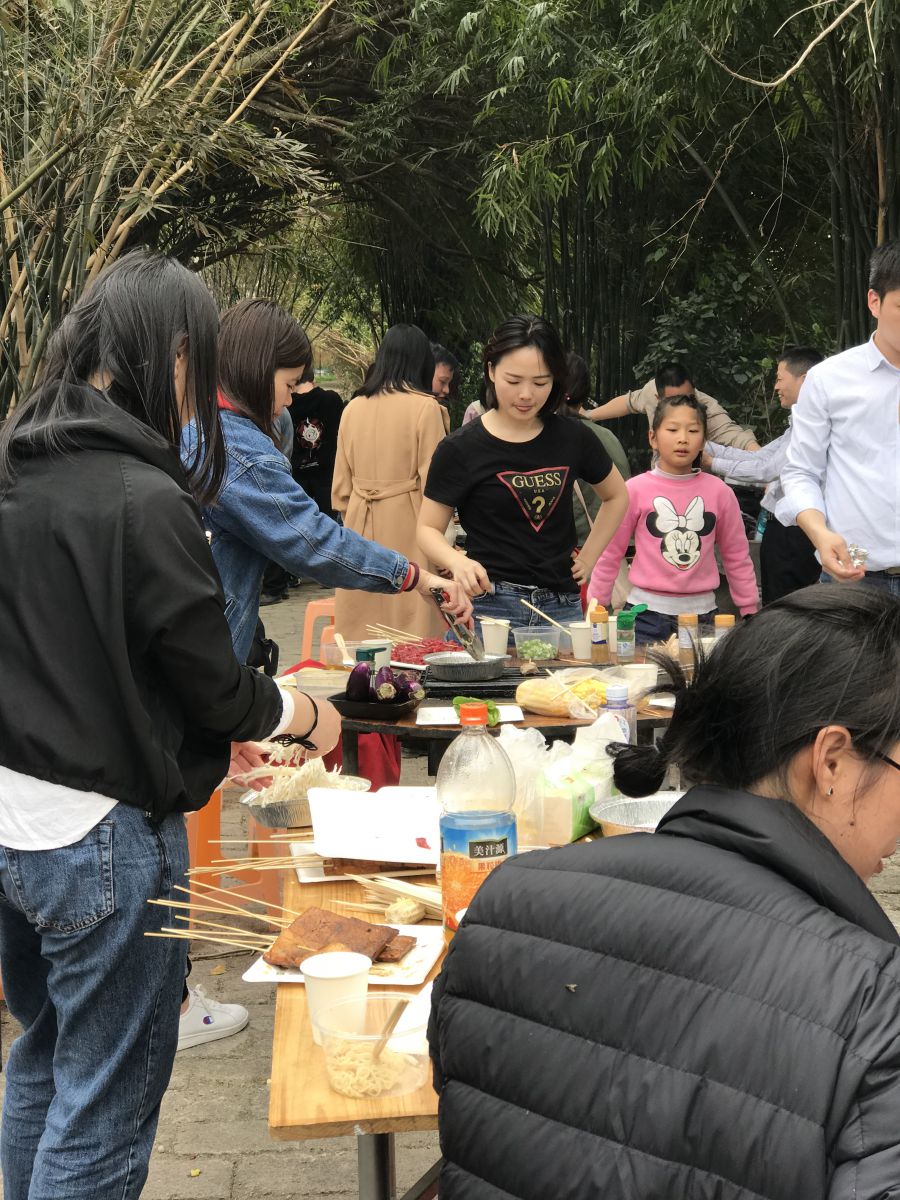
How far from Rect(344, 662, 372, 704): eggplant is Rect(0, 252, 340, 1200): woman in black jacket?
132cm

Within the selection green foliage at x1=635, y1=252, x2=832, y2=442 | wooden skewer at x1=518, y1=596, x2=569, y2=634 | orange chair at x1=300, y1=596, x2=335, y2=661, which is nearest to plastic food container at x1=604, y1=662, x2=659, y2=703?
wooden skewer at x1=518, y1=596, x2=569, y2=634

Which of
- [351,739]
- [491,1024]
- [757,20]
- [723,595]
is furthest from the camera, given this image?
[723,595]

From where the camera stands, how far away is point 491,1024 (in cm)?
121

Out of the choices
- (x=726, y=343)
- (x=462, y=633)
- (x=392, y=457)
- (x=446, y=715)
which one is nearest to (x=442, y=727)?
(x=446, y=715)

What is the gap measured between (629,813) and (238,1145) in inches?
53.0

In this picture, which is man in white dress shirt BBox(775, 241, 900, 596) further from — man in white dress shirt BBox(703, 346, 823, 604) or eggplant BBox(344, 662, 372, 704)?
man in white dress shirt BBox(703, 346, 823, 604)

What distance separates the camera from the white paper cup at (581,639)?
378cm

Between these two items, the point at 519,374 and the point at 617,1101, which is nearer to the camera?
the point at 617,1101

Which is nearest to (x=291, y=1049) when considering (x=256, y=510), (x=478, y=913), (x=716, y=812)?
(x=478, y=913)

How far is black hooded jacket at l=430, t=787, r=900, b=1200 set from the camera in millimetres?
994

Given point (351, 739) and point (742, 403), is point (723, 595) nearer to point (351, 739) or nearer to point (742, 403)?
point (742, 403)

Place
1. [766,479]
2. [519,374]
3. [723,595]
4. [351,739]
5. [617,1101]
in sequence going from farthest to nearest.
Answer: [723,595]
[766,479]
[519,374]
[351,739]
[617,1101]

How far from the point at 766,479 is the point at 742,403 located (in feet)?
7.62

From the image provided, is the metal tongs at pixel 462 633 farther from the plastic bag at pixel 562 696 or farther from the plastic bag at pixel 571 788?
the plastic bag at pixel 571 788
